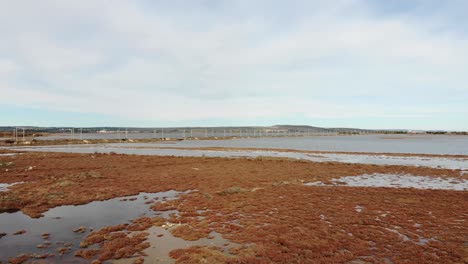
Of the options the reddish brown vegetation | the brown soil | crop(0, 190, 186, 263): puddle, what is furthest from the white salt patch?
crop(0, 190, 186, 263): puddle

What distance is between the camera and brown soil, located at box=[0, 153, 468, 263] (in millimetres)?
10625

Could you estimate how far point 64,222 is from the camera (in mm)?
14273

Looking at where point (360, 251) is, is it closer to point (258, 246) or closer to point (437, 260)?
point (437, 260)

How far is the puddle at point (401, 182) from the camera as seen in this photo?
24.8 m

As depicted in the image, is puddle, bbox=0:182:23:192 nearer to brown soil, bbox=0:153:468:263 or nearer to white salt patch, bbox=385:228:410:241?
brown soil, bbox=0:153:468:263

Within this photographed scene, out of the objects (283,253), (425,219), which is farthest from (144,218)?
(425,219)

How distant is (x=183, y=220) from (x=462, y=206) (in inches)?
624

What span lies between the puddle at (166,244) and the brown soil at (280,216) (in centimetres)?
33

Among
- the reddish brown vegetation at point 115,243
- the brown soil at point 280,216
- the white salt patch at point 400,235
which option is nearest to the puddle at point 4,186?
the brown soil at point 280,216

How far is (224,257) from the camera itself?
33.4 ft

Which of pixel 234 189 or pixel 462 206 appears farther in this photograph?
pixel 234 189

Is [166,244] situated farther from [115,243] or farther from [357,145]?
[357,145]

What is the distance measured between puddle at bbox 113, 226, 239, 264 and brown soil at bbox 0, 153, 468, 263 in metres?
0.33

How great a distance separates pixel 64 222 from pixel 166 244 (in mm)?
6047
